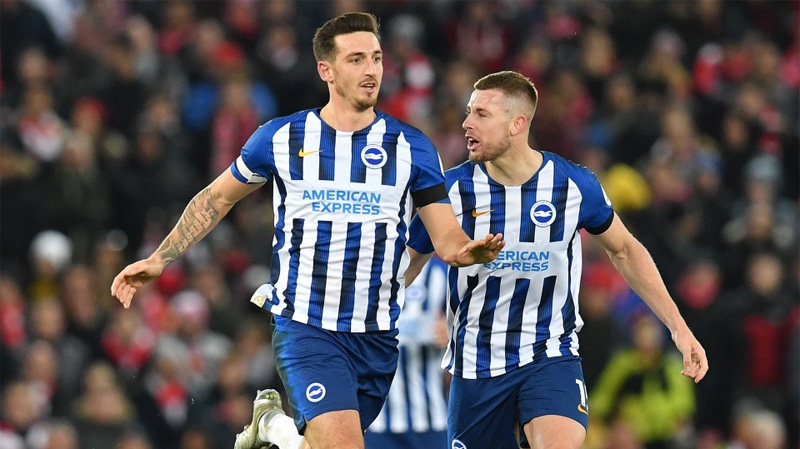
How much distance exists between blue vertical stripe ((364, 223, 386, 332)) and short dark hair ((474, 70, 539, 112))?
1.07 m

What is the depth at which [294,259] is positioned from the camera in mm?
6543

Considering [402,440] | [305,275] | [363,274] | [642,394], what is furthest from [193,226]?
[642,394]

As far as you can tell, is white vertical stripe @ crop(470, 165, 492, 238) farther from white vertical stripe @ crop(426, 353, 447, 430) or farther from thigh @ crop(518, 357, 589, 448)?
white vertical stripe @ crop(426, 353, 447, 430)

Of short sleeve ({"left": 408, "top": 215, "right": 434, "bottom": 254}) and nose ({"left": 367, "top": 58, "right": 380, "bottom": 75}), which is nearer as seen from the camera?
nose ({"left": 367, "top": 58, "right": 380, "bottom": 75})

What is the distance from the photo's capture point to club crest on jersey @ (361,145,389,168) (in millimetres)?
6520

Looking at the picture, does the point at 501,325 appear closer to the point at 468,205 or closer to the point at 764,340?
the point at 468,205

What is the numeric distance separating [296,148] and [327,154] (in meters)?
0.15

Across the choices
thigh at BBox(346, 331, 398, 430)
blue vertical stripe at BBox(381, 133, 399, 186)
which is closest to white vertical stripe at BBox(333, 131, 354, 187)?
blue vertical stripe at BBox(381, 133, 399, 186)

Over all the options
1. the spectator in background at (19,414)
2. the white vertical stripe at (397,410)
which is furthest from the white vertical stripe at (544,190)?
the spectator in background at (19,414)

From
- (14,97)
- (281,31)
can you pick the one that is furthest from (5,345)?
(281,31)

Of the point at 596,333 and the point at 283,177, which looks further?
the point at 596,333

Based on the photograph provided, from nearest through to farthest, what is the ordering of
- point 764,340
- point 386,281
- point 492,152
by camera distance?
1. point 386,281
2. point 492,152
3. point 764,340

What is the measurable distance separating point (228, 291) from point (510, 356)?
19.1ft

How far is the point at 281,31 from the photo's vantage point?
1423cm
